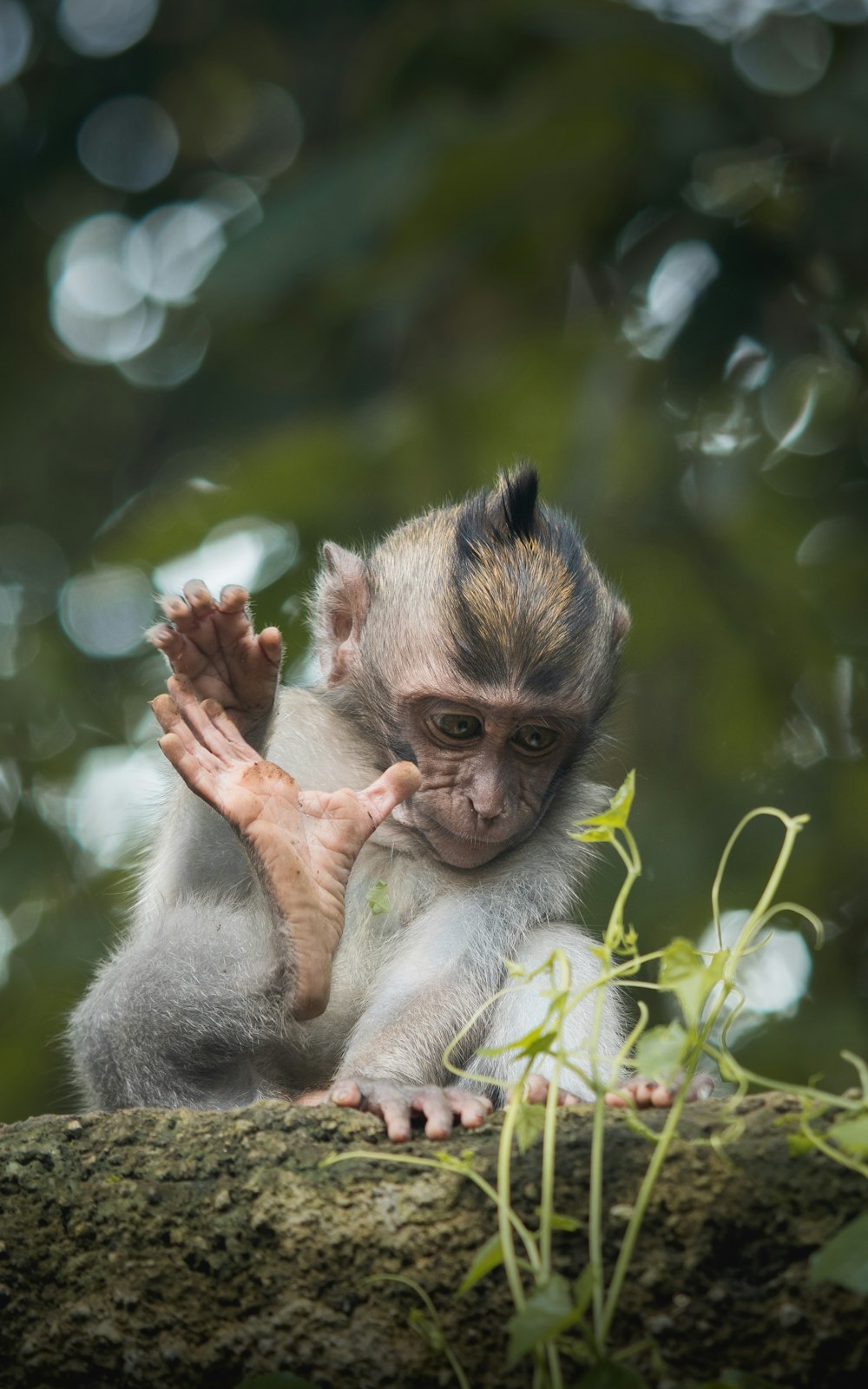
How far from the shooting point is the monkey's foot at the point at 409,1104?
11.2 ft

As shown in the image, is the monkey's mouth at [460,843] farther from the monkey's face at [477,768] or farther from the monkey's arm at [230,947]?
the monkey's arm at [230,947]

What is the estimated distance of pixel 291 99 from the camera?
422 inches

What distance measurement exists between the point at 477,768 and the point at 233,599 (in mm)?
1163

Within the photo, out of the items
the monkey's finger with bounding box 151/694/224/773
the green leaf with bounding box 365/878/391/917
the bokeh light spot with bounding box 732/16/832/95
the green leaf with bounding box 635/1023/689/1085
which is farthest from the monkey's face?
the bokeh light spot with bounding box 732/16/832/95

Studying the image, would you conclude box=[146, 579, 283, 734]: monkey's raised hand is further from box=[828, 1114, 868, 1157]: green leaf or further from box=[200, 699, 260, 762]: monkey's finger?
box=[828, 1114, 868, 1157]: green leaf

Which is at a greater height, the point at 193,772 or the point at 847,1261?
the point at 847,1261

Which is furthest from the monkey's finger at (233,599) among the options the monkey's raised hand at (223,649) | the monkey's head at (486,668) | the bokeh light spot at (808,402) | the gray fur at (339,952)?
the bokeh light spot at (808,402)

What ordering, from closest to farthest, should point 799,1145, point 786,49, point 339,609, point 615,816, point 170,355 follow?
1. point 799,1145
2. point 615,816
3. point 339,609
4. point 786,49
5. point 170,355

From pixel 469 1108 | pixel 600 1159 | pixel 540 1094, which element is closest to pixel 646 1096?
pixel 540 1094

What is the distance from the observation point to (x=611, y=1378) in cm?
231

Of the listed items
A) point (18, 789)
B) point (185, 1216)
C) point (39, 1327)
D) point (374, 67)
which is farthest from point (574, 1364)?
point (18, 789)

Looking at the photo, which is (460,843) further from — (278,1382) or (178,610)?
(278,1382)

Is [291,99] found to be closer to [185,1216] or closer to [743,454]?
[743,454]

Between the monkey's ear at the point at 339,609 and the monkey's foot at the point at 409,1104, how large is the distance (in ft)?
6.86
